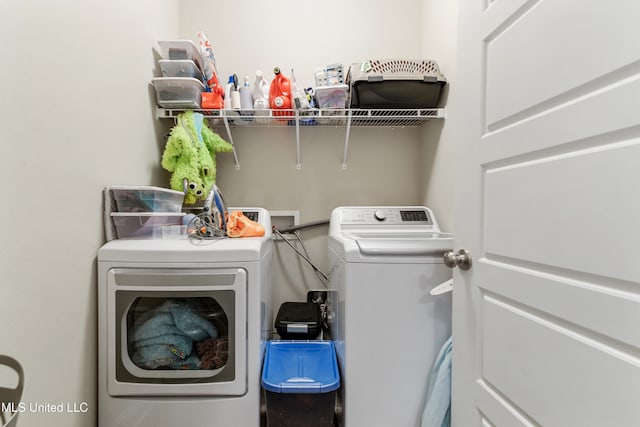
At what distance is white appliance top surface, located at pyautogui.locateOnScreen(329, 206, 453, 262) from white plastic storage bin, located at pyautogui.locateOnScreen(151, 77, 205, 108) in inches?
38.8

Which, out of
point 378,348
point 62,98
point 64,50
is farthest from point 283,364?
point 64,50

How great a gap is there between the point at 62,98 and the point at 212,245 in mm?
679

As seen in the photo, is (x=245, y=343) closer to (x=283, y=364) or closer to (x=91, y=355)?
(x=283, y=364)

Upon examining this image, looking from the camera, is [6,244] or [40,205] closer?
[6,244]

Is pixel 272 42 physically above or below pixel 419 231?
above

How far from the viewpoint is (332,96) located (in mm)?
1636

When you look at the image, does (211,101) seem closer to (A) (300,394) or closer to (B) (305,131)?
(B) (305,131)

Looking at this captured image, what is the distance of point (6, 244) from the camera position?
80 cm

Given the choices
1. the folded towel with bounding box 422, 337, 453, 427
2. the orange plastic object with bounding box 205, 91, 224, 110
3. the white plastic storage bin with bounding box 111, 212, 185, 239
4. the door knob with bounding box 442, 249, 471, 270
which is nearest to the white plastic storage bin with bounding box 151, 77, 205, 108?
the orange plastic object with bounding box 205, 91, 224, 110

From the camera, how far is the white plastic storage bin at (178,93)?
1.56m

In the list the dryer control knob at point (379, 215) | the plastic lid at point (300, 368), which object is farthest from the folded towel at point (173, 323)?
the dryer control knob at point (379, 215)

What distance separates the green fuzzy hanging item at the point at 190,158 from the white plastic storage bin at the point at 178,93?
6cm

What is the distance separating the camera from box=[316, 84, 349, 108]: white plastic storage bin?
1.61 m
